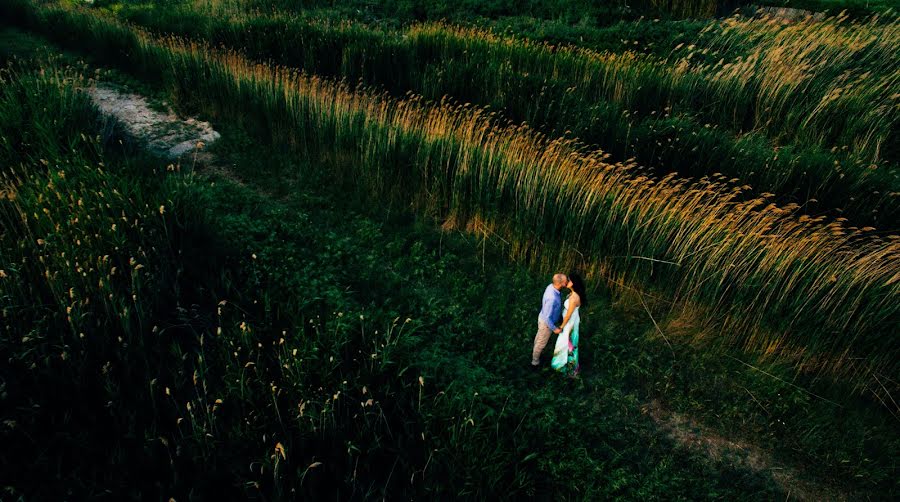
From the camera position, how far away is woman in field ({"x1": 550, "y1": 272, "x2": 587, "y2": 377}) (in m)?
4.21

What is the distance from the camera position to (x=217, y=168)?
25.3 feet

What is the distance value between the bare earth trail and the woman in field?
0.73m

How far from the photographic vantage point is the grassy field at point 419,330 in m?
3.27

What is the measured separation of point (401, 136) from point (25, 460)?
209 inches

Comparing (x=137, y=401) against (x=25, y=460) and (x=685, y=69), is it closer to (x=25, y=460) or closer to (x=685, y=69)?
(x=25, y=460)

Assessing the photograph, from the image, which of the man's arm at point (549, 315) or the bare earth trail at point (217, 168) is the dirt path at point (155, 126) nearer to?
the bare earth trail at point (217, 168)

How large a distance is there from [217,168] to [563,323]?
20.5ft

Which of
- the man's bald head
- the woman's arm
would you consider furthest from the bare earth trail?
the man's bald head

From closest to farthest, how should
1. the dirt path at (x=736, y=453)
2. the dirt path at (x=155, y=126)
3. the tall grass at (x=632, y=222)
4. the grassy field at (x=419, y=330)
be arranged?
the grassy field at (x=419, y=330) < the dirt path at (x=736, y=453) < the tall grass at (x=632, y=222) < the dirt path at (x=155, y=126)

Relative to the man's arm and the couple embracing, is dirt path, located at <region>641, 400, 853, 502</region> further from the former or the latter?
the man's arm

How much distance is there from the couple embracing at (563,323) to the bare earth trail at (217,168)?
30.4 inches

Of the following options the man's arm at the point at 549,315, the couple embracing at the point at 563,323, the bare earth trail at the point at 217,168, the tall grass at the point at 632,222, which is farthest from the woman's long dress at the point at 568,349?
the tall grass at the point at 632,222

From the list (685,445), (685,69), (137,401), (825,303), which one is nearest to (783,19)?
(685,69)

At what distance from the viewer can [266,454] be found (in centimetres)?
305
